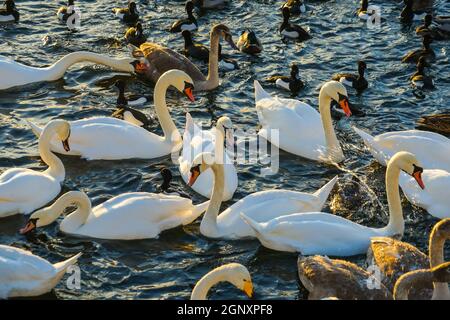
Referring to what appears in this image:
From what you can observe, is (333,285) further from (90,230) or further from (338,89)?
(338,89)

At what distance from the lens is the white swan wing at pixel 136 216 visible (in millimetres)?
12758

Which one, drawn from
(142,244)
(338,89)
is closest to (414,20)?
(338,89)

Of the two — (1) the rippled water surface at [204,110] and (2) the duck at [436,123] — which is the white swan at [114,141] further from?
(2) the duck at [436,123]

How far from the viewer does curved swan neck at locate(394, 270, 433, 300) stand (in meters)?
10.7

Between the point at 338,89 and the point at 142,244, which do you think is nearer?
the point at 142,244

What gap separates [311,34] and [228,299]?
9533mm

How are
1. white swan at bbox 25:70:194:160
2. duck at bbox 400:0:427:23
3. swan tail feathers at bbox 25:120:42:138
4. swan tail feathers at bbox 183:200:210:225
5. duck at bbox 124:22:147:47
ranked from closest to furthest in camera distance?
swan tail feathers at bbox 183:200:210:225 → white swan at bbox 25:70:194:160 → swan tail feathers at bbox 25:120:42:138 → duck at bbox 124:22:147:47 → duck at bbox 400:0:427:23

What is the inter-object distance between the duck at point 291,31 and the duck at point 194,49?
1.67 m

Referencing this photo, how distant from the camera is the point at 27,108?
1670 centimetres

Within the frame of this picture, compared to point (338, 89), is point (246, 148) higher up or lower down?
lower down

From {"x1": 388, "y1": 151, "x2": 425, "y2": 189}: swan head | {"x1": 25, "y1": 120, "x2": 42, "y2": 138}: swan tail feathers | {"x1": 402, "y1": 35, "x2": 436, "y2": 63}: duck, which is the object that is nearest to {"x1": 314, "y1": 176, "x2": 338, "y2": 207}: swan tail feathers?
{"x1": 388, "y1": 151, "x2": 425, "y2": 189}: swan head

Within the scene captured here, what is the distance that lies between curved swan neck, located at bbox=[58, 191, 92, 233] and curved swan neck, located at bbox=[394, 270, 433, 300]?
416cm

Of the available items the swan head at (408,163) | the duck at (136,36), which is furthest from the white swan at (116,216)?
the duck at (136,36)

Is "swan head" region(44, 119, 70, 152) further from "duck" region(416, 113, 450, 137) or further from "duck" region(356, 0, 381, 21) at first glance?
"duck" region(356, 0, 381, 21)
